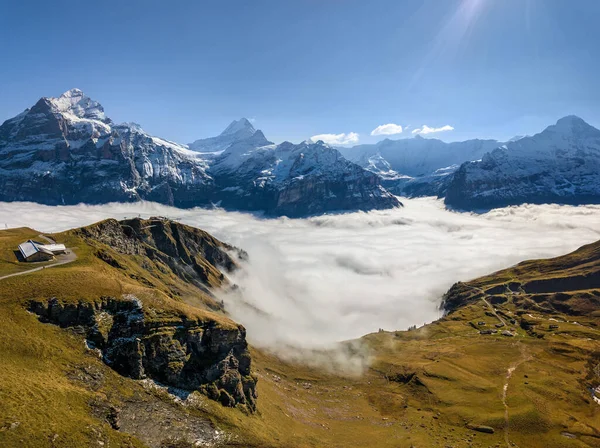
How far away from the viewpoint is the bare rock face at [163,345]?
239 ft

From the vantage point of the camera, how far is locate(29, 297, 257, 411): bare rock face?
239 ft

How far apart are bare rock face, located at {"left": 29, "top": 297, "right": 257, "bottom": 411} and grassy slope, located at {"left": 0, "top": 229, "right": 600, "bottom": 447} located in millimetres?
2786

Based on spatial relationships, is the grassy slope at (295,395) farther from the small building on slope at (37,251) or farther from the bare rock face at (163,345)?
the small building on slope at (37,251)

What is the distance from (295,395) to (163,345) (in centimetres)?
8912

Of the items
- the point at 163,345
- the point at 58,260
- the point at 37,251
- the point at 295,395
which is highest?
the point at 37,251

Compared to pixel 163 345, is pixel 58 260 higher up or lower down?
higher up

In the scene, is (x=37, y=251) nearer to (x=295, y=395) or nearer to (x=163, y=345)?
(x=163, y=345)

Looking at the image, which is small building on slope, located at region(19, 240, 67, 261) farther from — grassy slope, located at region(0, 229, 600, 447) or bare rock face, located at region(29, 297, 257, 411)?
bare rock face, located at region(29, 297, 257, 411)

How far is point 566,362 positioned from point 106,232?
252 m

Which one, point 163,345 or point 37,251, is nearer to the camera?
point 163,345

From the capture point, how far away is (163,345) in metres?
81.6

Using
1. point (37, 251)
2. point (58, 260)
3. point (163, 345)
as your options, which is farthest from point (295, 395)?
point (37, 251)

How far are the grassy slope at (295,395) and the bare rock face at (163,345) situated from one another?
9.14 feet

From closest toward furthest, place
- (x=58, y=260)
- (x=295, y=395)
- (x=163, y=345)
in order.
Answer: (x=163, y=345)
(x=58, y=260)
(x=295, y=395)
